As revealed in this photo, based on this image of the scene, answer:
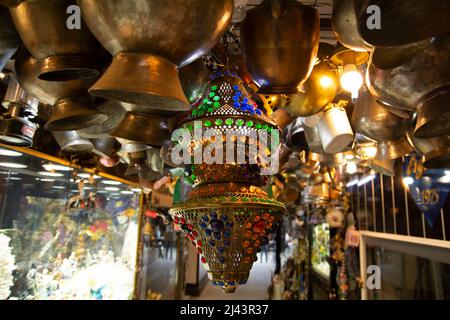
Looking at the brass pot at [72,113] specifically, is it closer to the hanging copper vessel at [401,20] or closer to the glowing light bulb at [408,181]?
the hanging copper vessel at [401,20]

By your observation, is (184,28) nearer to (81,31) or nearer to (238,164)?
(81,31)

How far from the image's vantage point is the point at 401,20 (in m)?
0.51

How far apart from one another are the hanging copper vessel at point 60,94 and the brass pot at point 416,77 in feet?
Result: 2.00

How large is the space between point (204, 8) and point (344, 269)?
3.80 m

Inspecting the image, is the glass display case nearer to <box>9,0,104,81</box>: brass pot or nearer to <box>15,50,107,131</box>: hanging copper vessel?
<box>15,50,107,131</box>: hanging copper vessel

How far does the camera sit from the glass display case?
1.81m

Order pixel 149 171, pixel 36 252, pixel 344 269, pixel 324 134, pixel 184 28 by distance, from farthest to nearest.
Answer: pixel 344 269 → pixel 36 252 → pixel 149 171 → pixel 324 134 → pixel 184 28

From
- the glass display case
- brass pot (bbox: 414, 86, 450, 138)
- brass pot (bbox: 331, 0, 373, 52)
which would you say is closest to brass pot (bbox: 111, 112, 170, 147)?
brass pot (bbox: 331, 0, 373, 52)

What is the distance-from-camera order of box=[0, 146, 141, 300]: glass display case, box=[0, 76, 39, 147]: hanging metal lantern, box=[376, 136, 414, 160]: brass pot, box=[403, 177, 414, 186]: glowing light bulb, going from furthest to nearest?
1. box=[403, 177, 414, 186]: glowing light bulb
2. box=[0, 146, 141, 300]: glass display case
3. box=[376, 136, 414, 160]: brass pot
4. box=[0, 76, 39, 147]: hanging metal lantern

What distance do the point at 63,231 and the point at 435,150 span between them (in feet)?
7.77

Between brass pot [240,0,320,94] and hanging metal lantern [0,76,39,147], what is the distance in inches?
26.5

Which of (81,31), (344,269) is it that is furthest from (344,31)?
(344,269)

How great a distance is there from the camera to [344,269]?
3.67 m

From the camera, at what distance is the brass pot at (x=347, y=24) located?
0.62 m
